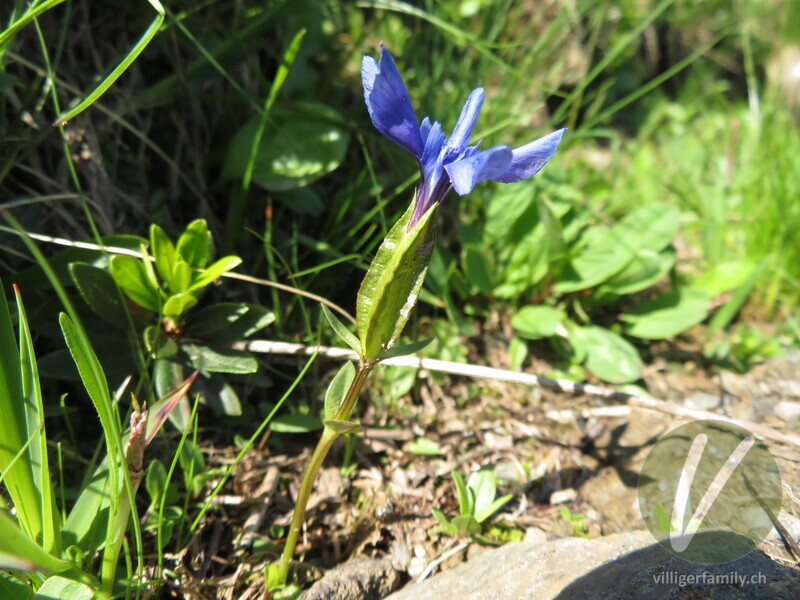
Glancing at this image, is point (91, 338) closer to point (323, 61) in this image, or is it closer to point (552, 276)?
point (323, 61)

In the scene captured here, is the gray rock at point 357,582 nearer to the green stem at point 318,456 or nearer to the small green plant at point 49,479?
the green stem at point 318,456

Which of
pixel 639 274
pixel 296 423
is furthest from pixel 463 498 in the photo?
pixel 639 274

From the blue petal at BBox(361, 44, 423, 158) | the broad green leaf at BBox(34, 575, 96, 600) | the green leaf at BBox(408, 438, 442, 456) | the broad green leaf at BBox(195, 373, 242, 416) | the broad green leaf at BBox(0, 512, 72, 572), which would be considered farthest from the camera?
the green leaf at BBox(408, 438, 442, 456)

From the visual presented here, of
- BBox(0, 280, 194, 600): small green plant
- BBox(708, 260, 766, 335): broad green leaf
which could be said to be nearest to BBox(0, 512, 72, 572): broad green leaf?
BBox(0, 280, 194, 600): small green plant

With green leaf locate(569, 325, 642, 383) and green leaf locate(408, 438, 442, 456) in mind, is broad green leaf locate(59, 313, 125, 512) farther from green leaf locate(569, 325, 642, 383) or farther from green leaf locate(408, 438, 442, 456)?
green leaf locate(569, 325, 642, 383)

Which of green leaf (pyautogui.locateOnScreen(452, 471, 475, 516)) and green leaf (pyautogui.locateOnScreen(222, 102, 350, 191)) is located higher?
green leaf (pyautogui.locateOnScreen(222, 102, 350, 191))

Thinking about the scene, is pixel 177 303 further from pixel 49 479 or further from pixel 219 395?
pixel 49 479
